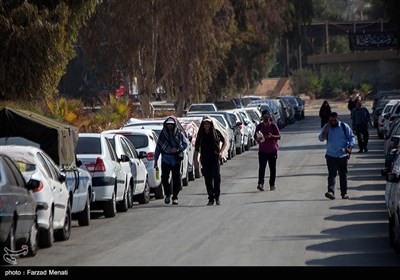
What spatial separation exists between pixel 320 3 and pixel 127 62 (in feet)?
304

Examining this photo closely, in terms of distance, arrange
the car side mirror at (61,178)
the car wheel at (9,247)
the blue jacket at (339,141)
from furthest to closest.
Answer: the blue jacket at (339,141) → the car side mirror at (61,178) → the car wheel at (9,247)

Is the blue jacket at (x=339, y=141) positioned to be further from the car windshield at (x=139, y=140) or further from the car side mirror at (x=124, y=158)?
the car windshield at (x=139, y=140)

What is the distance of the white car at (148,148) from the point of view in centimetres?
2684

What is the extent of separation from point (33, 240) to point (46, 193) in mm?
1100

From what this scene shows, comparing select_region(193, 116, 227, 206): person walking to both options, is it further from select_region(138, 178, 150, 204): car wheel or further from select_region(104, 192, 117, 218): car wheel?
select_region(104, 192, 117, 218): car wheel

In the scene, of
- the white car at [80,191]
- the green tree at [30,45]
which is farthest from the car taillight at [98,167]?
the green tree at [30,45]

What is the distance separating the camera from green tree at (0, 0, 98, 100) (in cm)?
3034

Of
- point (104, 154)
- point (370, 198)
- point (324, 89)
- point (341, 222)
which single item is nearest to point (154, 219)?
point (104, 154)

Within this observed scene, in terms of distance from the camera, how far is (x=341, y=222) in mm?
19875

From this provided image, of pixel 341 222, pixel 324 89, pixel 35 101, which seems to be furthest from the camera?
pixel 324 89

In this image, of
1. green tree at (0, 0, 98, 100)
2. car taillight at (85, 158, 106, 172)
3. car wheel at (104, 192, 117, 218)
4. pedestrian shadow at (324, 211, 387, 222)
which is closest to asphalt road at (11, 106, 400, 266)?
pedestrian shadow at (324, 211, 387, 222)

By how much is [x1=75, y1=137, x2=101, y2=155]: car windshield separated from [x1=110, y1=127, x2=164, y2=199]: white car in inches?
141
